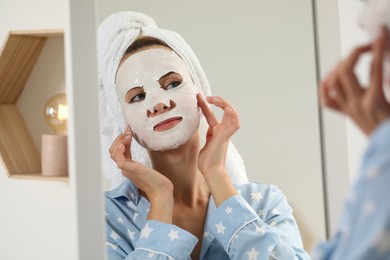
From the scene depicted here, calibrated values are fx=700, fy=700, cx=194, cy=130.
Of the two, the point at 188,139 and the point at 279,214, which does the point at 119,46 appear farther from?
the point at 279,214

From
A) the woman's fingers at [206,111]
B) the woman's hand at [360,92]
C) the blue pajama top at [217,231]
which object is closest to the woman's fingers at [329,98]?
the woman's hand at [360,92]

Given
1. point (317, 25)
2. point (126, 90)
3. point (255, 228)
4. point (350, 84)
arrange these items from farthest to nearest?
point (317, 25), point (126, 90), point (255, 228), point (350, 84)

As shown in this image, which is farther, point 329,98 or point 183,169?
point 183,169

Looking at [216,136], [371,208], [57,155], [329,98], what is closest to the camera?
[371,208]

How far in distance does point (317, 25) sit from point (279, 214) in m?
0.46

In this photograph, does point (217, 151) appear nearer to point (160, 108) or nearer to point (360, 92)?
point (160, 108)

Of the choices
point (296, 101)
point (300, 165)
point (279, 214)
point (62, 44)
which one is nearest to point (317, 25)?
point (296, 101)

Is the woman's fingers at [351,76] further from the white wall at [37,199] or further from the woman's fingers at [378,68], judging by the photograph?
the white wall at [37,199]

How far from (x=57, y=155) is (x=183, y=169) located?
29 cm

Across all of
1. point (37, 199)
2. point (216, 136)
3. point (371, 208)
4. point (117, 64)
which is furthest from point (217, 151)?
point (371, 208)

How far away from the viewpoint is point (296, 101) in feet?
5.65

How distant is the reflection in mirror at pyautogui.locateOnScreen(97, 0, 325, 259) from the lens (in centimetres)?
142

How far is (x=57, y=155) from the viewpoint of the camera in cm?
137

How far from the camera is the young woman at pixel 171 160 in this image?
139 cm
